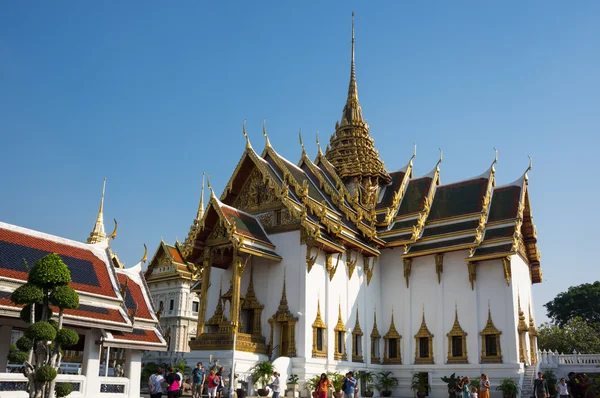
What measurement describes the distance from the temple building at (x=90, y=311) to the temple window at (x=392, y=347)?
34.6ft

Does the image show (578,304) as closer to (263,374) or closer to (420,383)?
(420,383)

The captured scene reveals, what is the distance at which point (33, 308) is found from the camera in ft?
25.0

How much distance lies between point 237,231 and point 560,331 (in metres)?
21.0

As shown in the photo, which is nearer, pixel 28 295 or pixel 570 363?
pixel 28 295

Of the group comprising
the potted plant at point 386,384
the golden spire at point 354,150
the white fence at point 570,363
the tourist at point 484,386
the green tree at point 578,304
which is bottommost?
the potted plant at point 386,384

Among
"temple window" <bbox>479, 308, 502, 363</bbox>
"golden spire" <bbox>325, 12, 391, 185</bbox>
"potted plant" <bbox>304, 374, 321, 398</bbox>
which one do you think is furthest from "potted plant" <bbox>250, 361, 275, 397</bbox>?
"golden spire" <bbox>325, 12, 391, 185</bbox>

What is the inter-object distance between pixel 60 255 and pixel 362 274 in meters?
11.7

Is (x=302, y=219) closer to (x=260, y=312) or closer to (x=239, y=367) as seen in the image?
(x=260, y=312)

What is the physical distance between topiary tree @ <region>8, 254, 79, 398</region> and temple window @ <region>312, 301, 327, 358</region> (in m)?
10.1

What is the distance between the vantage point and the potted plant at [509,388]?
Answer: 56.1 ft

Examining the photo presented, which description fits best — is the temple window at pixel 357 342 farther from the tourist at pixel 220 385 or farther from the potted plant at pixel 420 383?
the tourist at pixel 220 385

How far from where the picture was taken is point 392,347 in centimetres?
2034

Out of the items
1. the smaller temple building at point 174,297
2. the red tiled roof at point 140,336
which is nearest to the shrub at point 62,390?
the red tiled roof at point 140,336

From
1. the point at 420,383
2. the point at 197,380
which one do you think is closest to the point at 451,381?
the point at 420,383
